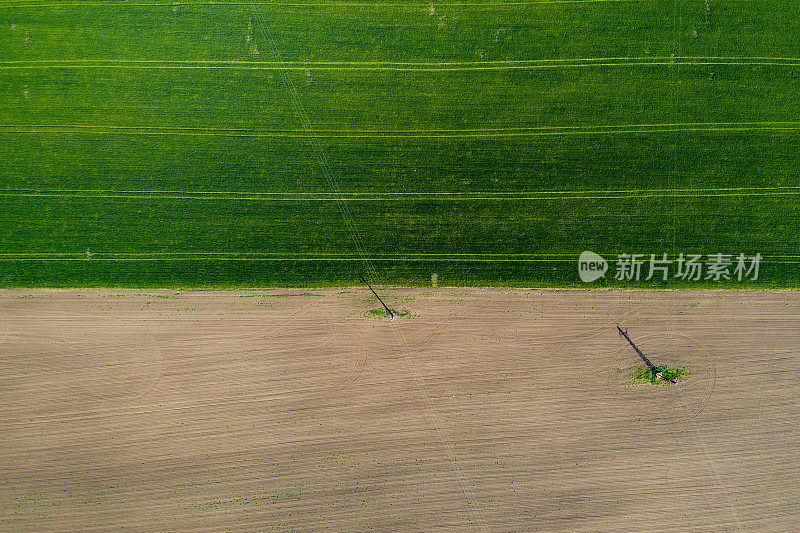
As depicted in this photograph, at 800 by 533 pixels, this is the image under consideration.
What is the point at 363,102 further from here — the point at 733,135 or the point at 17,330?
the point at 17,330

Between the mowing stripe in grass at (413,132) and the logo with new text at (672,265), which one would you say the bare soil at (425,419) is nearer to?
the logo with new text at (672,265)

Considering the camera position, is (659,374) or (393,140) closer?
(659,374)

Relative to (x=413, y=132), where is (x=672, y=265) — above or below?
above

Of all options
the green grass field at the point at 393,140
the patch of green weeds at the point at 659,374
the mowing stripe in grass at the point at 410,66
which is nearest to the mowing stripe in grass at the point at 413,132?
the green grass field at the point at 393,140

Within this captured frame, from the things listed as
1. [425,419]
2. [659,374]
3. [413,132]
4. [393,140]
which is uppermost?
[413,132]

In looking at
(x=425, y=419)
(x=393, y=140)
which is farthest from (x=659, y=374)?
(x=393, y=140)

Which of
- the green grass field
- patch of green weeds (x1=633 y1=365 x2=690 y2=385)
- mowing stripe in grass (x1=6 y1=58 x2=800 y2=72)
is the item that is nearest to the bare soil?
patch of green weeds (x1=633 y1=365 x2=690 y2=385)

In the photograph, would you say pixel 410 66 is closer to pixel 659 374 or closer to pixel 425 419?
pixel 425 419

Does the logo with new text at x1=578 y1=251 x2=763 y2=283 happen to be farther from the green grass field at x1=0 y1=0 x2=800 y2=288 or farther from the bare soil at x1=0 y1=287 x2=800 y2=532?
the bare soil at x1=0 y1=287 x2=800 y2=532
